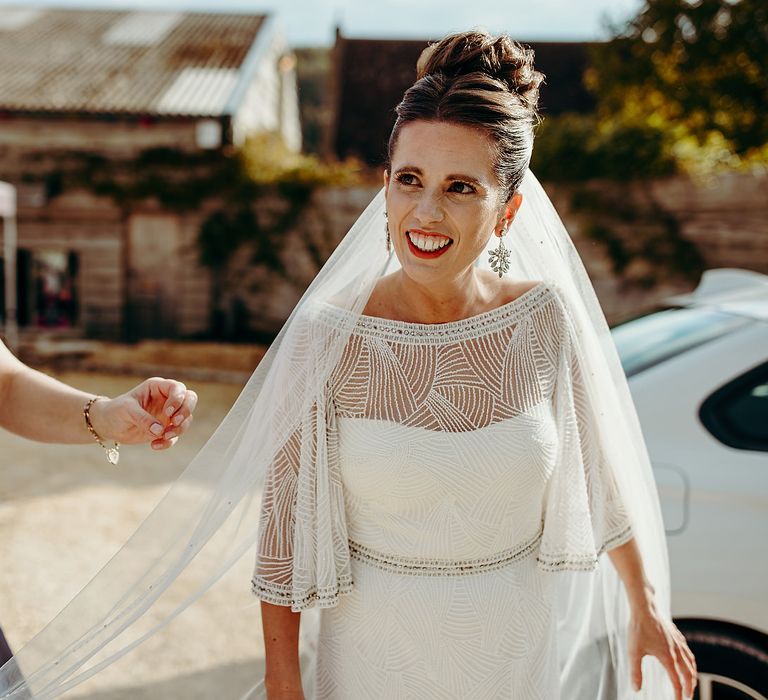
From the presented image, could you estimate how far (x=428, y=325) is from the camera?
6.15ft

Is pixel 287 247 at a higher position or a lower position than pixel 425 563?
lower

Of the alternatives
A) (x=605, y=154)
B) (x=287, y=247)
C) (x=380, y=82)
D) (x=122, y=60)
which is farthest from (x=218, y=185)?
(x=380, y=82)

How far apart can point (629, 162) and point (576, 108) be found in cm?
900

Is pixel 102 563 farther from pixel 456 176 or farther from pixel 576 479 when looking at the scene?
pixel 456 176

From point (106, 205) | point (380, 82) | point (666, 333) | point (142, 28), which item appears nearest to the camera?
point (666, 333)

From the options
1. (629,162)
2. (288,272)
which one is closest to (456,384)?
(629,162)

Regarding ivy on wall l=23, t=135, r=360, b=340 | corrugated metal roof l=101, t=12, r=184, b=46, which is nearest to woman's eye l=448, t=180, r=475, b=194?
ivy on wall l=23, t=135, r=360, b=340

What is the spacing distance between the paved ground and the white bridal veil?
1.54 ft

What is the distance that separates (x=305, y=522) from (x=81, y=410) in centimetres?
57

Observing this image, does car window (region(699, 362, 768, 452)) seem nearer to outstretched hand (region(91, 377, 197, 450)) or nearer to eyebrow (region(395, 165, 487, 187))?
eyebrow (region(395, 165, 487, 187))

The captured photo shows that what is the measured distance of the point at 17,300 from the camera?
14625 mm

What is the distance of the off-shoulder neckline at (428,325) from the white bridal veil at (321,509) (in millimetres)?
35

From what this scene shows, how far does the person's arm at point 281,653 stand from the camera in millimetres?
1733

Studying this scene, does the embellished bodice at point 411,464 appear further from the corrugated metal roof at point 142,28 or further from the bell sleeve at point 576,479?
the corrugated metal roof at point 142,28
